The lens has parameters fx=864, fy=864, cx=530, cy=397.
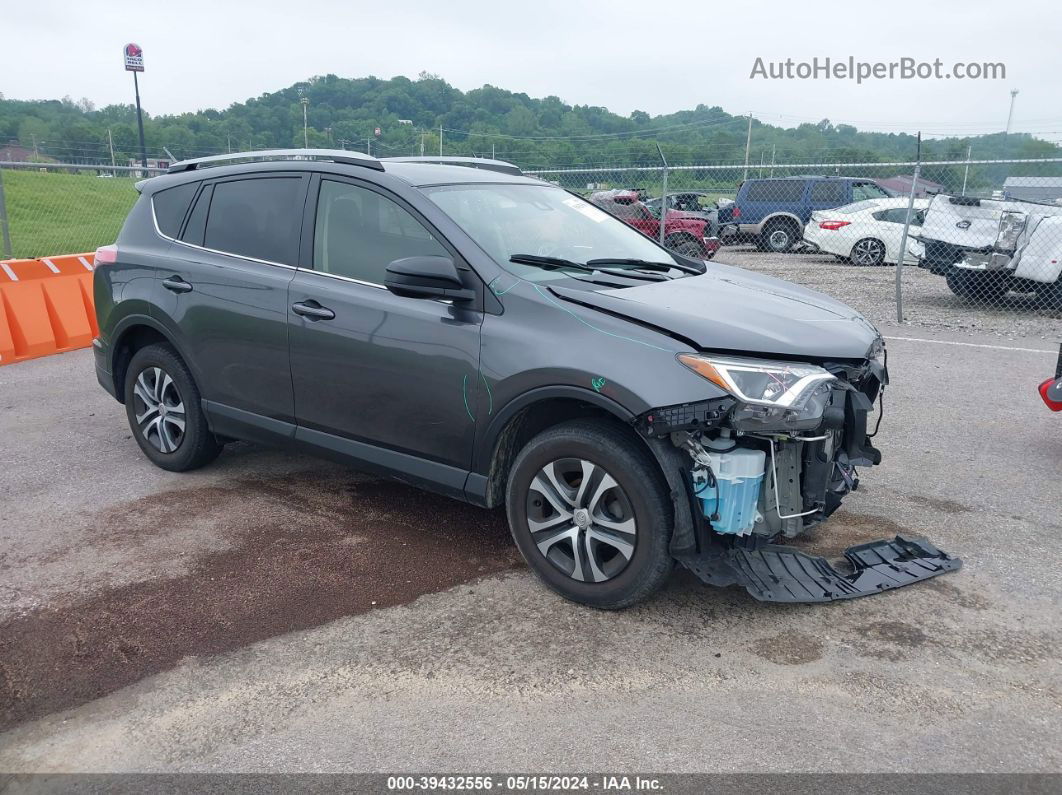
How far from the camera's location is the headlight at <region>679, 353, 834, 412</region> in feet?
10.4

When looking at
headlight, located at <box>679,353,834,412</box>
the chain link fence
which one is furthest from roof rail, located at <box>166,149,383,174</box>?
the chain link fence

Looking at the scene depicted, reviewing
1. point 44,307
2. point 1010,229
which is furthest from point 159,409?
point 1010,229

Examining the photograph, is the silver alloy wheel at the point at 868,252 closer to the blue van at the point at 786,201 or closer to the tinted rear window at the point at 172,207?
the blue van at the point at 786,201

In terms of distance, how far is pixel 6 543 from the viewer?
423 cm

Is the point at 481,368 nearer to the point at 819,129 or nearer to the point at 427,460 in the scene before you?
the point at 427,460

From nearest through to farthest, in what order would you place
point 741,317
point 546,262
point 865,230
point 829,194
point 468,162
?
1. point 741,317
2. point 546,262
3. point 468,162
4. point 865,230
5. point 829,194

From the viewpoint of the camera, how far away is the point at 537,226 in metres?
4.29

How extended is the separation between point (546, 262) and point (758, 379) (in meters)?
1.19

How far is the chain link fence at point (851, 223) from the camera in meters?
10.8

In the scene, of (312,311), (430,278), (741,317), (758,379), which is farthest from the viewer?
(312,311)

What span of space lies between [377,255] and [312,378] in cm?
69

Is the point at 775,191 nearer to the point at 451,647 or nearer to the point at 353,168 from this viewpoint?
the point at 353,168

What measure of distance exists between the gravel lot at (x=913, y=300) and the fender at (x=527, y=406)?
8.23 meters

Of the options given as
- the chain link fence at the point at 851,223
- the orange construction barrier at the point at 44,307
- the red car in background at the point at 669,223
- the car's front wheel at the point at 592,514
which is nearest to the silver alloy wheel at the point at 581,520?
the car's front wheel at the point at 592,514
